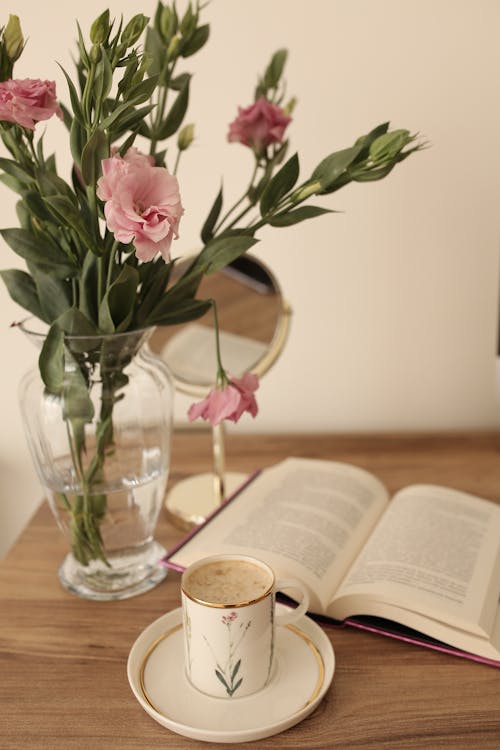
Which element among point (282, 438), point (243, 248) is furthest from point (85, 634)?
point (282, 438)

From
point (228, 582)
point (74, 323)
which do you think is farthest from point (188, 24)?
point (228, 582)

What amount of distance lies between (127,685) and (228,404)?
269 millimetres

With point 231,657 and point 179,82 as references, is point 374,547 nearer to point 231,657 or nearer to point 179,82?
point 231,657

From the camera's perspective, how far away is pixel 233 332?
1178mm

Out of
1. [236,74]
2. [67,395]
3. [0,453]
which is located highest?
[236,74]

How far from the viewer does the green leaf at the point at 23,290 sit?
0.79 meters

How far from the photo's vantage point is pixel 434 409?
132cm

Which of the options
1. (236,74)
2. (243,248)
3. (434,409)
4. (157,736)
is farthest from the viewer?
(434,409)

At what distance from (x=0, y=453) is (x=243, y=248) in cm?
77

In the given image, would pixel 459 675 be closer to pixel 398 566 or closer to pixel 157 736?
pixel 398 566

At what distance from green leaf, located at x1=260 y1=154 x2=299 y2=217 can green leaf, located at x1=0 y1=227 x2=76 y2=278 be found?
0.20 m

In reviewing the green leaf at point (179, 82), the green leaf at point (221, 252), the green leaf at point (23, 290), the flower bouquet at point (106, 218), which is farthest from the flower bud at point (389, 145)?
the green leaf at point (23, 290)

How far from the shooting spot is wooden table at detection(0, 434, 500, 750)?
2.14 feet

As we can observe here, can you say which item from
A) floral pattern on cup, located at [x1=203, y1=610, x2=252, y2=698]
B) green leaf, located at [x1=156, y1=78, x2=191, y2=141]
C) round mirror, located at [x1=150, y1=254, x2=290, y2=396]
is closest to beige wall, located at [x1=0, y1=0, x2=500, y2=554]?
round mirror, located at [x1=150, y1=254, x2=290, y2=396]
